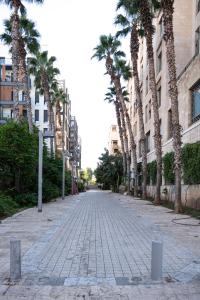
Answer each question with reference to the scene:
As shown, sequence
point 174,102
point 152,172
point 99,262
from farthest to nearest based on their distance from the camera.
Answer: point 152,172 < point 174,102 < point 99,262

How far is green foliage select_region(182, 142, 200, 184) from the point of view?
23594 millimetres

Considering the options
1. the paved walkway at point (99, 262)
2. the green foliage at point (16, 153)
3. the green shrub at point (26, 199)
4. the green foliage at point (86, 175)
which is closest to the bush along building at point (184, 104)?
the green foliage at point (16, 153)

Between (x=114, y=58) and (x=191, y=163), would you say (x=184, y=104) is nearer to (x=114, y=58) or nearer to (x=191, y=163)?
(x=191, y=163)

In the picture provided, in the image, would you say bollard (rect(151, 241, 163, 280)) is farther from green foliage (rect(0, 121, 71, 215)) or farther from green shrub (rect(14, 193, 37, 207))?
green shrub (rect(14, 193, 37, 207))

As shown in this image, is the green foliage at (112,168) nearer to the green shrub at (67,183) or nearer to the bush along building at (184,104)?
the green shrub at (67,183)

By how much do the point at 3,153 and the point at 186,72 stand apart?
12.8 m

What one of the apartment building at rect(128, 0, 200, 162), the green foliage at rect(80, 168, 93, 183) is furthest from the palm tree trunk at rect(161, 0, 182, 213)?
the green foliage at rect(80, 168, 93, 183)

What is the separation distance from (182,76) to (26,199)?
12983mm

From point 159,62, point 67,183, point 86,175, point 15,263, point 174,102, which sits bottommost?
point 15,263

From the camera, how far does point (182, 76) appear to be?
3042cm

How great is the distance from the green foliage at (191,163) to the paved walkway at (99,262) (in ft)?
28.0

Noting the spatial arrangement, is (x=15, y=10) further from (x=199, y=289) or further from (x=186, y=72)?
(x=199, y=289)

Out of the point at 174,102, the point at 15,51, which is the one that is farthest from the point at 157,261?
the point at 15,51

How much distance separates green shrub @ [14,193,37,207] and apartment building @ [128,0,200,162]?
9518 millimetres
